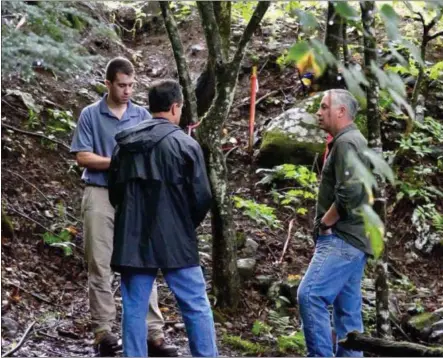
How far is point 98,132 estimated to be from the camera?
5.16 m

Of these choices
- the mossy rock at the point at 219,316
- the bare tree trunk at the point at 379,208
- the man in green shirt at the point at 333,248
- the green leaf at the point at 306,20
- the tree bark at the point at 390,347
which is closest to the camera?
the green leaf at the point at 306,20

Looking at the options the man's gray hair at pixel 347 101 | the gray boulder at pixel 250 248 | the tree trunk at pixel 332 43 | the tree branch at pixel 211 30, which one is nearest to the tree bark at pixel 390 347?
the man's gray hair at pixel 347 101

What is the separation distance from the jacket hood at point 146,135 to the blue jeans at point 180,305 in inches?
31.4

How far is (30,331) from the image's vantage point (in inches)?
212

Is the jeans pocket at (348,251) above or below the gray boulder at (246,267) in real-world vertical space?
above

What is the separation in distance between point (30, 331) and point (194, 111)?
2.37 metres

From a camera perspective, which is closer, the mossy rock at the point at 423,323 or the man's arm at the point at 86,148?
the man's arm at the point at 86,148

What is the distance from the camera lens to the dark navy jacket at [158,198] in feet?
13.8

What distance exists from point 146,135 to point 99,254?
1262 millimetres

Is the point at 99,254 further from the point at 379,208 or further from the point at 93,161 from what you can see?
the point at 379,208

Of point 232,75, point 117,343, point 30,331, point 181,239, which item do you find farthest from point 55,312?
point 232,75

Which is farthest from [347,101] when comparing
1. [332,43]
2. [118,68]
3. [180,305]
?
[332,43]

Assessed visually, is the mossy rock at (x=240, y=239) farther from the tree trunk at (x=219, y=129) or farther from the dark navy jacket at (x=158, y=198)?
the dark navy jacket at (x=158, y=198)

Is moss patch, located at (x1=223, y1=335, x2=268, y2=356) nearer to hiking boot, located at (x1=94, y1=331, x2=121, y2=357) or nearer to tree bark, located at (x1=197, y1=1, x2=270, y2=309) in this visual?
tree bark, located at (x1=197, y1=1, x2=270, y2=309)
